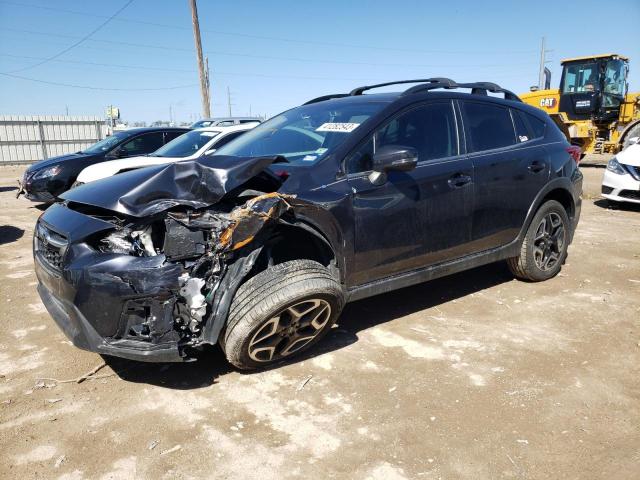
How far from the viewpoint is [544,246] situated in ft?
15.7

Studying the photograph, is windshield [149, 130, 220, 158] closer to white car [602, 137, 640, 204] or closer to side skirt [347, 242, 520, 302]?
side skirt [347, 242, 520, 302]

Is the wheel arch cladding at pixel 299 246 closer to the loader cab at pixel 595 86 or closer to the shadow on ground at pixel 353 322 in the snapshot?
the shadow on ground at pixel 353 322

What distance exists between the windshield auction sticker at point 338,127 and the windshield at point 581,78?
1588 cm

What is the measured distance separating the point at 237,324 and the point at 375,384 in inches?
37.0

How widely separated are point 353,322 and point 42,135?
22227mm

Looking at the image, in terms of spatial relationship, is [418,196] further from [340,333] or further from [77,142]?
[77,142]

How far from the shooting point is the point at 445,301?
449 centimetres

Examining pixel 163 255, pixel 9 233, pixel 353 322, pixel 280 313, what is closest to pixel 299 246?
pixel 280 313

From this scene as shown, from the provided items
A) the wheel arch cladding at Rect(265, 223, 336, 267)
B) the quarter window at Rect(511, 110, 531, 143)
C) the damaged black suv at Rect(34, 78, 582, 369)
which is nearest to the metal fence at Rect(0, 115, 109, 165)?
the damaged black suv at Rect(34, 78, 582, 369)

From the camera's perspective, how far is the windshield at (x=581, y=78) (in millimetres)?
16219

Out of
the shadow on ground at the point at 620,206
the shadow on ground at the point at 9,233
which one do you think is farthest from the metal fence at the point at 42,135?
the shadow on ground at the point at 620,206

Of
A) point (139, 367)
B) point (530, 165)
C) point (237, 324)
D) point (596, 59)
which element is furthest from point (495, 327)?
point (596, 59)

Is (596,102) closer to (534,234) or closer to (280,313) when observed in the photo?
(534,234)

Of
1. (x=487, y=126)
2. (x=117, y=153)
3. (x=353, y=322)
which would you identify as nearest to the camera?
(x=353, y=322)
